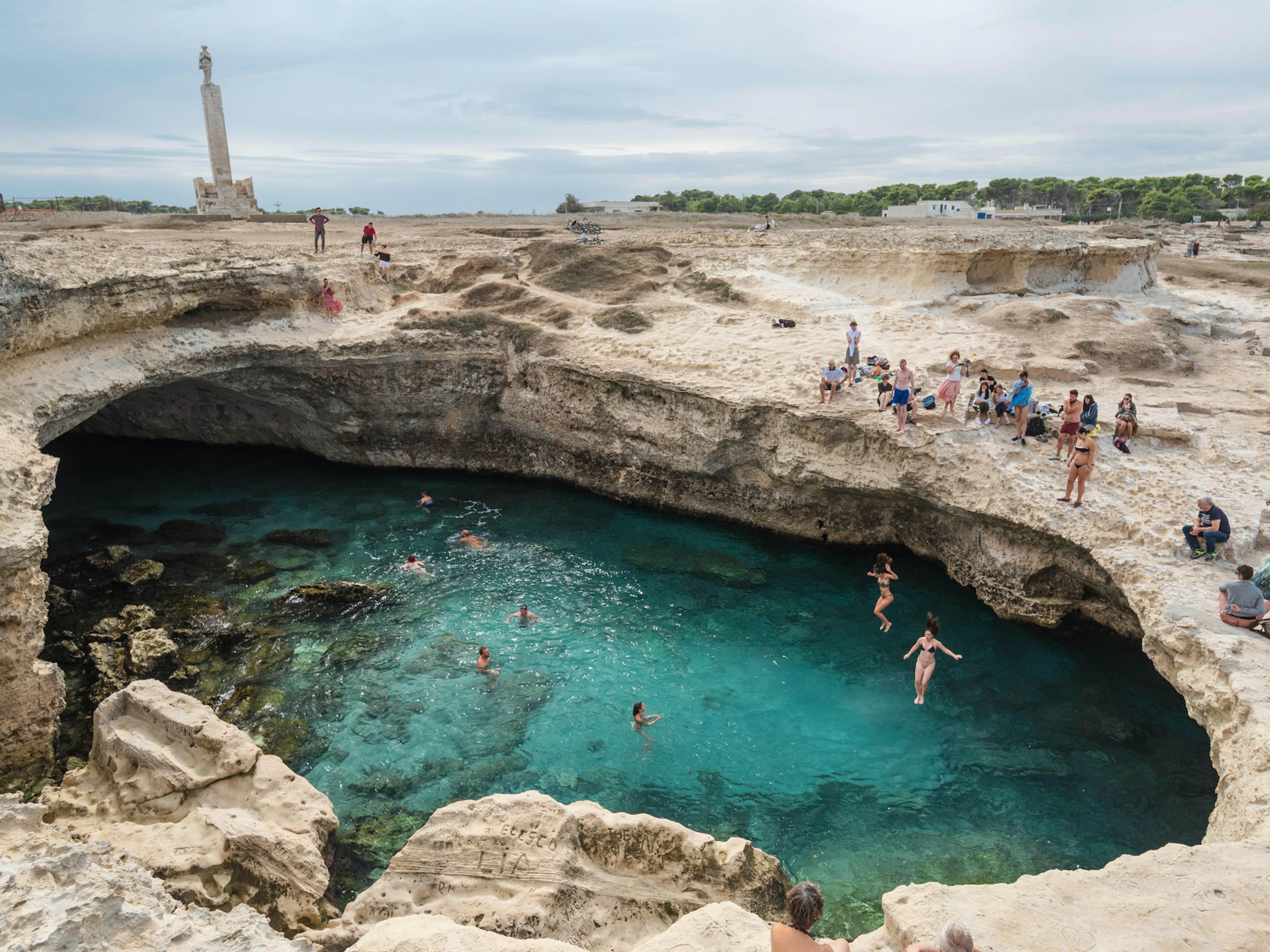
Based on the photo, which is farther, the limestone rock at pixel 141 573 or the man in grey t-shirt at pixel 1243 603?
the limestone rock at pixel 141 573

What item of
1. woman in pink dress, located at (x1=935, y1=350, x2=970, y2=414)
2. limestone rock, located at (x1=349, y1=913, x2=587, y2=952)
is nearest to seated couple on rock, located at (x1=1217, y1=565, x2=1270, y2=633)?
woman in pink dress, located at (x1=935, y1=350, x2=970, y2=414)

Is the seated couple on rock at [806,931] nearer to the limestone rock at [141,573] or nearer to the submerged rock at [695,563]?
the submerged rock at [695,563]

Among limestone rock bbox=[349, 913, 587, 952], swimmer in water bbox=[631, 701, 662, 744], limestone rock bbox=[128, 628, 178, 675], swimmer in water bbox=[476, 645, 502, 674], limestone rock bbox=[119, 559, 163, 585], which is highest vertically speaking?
limestone rock bbox=[349, 913, 587, 952]

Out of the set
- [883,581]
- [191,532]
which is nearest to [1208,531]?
[883,581]

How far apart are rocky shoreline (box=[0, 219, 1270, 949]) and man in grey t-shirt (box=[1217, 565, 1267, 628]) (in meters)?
0.29

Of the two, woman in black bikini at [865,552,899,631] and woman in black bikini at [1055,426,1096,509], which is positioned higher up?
woman in black bikini at [1055,426,1096,509]

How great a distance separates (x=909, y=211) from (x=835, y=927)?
53376mm

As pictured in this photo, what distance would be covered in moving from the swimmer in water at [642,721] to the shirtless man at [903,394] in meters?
7.00

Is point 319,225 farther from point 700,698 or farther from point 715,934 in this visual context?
point 715,934

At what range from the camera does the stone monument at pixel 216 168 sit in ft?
121

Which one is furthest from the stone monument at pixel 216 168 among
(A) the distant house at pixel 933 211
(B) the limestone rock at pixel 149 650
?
(A) the distant house at pixel 933 211

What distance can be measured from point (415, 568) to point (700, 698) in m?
7.28

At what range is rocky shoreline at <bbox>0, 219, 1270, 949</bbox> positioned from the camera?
702 centimetres

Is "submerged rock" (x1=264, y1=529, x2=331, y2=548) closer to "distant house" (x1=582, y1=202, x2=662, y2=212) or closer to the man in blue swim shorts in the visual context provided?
the man in blue swim shorts
